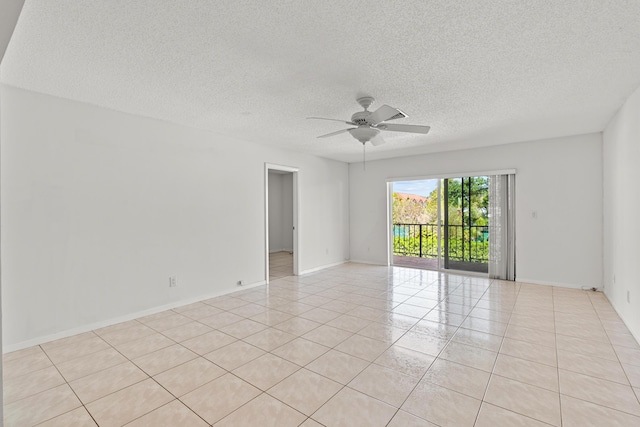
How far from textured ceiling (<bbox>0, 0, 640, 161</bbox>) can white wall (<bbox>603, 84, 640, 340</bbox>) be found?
30cm

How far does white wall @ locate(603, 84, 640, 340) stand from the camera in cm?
296

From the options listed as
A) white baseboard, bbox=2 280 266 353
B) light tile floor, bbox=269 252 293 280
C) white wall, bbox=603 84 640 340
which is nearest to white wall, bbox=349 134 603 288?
white wall, bbox=603 84 640 340

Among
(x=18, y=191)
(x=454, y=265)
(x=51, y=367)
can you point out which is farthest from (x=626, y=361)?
(x=18, y=191)

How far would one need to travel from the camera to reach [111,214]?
344cm

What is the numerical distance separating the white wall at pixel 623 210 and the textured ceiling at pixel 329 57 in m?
0.30

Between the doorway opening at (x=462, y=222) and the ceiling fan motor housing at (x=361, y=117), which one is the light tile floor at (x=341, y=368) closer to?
the doorway opening at (x=462, y=222)

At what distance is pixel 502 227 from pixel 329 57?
4.59 m

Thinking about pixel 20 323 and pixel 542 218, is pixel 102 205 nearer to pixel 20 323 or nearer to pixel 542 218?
pixel 20 323

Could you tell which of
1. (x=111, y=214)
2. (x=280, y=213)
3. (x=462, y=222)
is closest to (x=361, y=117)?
(x=111, y=214)

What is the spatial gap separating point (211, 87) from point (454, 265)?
215 inches

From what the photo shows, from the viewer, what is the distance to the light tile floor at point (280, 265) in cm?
603

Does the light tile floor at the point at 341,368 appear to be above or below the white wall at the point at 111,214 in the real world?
below

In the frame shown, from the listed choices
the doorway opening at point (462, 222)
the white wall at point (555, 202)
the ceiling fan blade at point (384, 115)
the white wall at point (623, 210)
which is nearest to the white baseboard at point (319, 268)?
the doorway opening at point (462, 222)

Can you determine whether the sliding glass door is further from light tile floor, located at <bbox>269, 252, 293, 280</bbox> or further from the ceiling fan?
the ceiling fan
